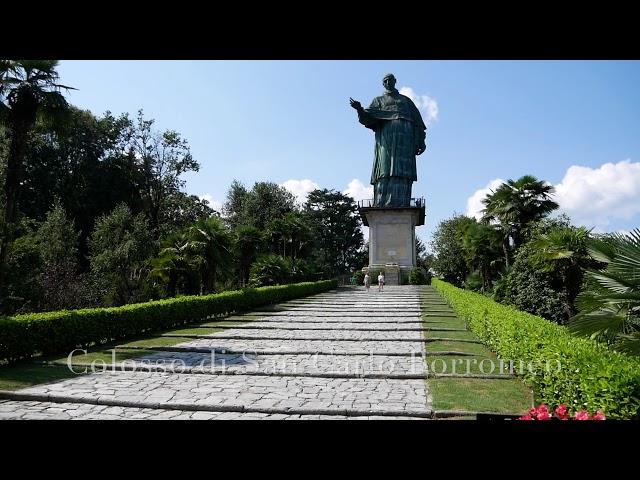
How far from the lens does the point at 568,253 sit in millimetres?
13961

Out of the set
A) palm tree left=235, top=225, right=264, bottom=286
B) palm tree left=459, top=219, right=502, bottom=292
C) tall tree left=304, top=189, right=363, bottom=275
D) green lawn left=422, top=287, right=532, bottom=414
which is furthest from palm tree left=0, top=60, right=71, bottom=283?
tall tree left=304, top=189, right=363, bottom=275

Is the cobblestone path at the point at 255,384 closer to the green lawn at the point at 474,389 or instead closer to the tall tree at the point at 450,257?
the green lawn at the point at 474,389

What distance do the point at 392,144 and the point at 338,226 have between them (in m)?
29.8

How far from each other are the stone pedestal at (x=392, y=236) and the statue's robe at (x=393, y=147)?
4.66 ft

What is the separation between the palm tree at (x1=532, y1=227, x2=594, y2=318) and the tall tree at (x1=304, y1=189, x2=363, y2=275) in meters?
61.0

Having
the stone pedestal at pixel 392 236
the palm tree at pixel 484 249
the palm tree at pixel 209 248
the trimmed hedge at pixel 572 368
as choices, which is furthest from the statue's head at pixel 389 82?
the trimmed hedge at pixel 572 368

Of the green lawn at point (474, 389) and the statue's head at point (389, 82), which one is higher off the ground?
the statue's head at point (389, 82)

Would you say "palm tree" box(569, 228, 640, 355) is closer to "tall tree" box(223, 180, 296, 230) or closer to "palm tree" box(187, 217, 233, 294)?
"palm tree" box(187, 217, 233, 294)

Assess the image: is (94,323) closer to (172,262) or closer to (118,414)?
(118,414)

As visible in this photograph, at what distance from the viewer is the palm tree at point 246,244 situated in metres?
30.1
